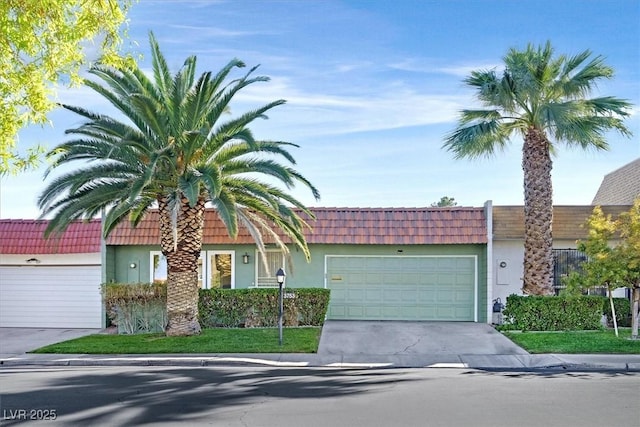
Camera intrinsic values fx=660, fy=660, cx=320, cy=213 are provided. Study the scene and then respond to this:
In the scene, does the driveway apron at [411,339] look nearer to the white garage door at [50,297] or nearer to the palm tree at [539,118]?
the palm tree at [539,118]

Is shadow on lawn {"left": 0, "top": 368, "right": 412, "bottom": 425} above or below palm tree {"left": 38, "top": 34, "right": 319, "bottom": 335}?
below

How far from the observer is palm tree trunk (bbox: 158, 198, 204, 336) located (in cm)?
1711

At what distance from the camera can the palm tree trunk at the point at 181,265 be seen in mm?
17109

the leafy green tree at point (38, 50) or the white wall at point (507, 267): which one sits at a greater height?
the leafy green tree at point (38, 50)

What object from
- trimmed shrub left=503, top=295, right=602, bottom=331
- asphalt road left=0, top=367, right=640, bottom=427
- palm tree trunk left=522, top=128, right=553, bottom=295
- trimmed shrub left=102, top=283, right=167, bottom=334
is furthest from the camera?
trimmed shrub left=102, top=283, right=167, bottom=334

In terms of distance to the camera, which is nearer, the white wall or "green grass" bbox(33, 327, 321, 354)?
"green grass" bbox(33, 327, 321, 354)

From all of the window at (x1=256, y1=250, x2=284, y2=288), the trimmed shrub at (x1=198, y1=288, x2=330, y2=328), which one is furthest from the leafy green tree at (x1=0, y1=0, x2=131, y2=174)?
the window at (x1=256, y1=250, x2=284, y2=288)

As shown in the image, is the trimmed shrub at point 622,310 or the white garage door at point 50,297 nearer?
the trimmed shrub at point 622,310

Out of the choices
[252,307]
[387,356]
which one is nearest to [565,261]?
[387,356]

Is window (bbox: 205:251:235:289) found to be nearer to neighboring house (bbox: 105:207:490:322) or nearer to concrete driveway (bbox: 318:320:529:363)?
neighboring house (bbox: 105:207:490:322)

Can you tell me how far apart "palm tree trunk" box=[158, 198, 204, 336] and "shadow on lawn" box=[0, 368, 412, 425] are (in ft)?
12.3

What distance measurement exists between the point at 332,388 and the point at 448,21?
31.5 feet

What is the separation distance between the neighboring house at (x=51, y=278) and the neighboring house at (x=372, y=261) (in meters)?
0.79

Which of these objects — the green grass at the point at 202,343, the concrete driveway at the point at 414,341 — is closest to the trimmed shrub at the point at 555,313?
the concrete driveway at the point at 414,341
